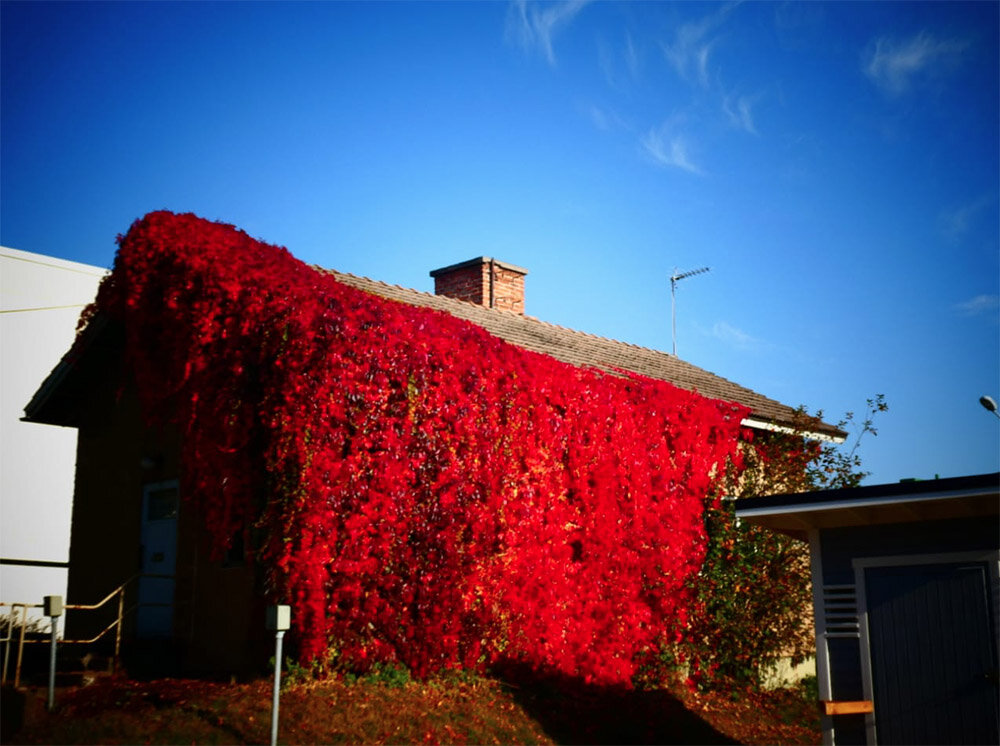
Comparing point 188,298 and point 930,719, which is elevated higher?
point 188,298

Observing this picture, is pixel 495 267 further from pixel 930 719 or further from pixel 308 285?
pixel 930 719

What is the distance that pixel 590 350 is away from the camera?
17984mm

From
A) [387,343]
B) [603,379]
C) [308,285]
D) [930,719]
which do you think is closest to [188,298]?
[308,285]

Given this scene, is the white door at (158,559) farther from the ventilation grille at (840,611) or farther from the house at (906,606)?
the ventilation grille at (840,611)

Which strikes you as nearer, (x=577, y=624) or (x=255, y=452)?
(x=255, y=452)

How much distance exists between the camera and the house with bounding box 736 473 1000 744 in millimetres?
8609

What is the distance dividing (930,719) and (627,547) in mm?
5415

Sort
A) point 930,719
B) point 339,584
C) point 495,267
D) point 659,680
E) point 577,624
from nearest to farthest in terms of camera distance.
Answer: point 930,719
point 339,584
point 577,624
point 659,680
point 495,267

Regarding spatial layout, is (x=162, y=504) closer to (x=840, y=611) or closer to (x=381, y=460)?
(x=381, y=460)

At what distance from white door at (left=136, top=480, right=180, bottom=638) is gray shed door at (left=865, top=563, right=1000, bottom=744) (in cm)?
852

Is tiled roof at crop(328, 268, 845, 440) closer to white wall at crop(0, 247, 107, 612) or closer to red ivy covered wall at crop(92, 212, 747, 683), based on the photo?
red ivy covered wall at crop(92, 212, 747, 683)

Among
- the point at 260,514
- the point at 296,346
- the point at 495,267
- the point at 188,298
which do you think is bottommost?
the point at 260,514

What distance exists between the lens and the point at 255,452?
11117mm

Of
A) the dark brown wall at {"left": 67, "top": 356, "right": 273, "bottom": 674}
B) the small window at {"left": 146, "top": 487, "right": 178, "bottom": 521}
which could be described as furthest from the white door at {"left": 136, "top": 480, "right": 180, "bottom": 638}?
the dark brown wall at {"left": 67, "top": 356, "right": 273, "bottom": 674}
